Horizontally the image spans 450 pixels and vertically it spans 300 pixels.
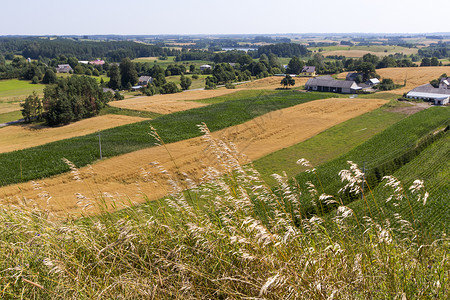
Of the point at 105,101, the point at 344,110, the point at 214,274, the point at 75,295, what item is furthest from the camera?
the point at 105,101

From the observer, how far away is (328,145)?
2936 cm

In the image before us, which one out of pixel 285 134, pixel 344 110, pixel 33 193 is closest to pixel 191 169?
pixel 33 193

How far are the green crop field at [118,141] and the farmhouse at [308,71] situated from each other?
1836 inches

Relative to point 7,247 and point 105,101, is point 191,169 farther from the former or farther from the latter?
point 105,101

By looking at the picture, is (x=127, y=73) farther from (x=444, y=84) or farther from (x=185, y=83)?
(x=444, y=84)

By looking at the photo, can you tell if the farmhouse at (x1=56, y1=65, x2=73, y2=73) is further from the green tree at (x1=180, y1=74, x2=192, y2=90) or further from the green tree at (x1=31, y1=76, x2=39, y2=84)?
the green tree at (x1=180, y1=74, x2=192, y2=90)

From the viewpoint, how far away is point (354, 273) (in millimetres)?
3521

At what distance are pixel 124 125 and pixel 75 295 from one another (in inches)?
1417

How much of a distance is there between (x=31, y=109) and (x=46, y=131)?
6456 millimetres

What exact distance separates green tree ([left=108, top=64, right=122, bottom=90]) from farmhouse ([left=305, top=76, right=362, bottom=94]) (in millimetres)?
41267

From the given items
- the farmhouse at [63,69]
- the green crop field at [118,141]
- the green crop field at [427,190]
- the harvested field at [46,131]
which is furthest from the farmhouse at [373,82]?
the farmhouse at [63,69]

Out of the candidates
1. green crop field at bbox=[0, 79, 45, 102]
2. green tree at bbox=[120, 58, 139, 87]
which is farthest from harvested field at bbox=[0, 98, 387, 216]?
green crop field at bbox=[0, 79, 45, 102]

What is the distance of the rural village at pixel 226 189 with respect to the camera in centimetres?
352

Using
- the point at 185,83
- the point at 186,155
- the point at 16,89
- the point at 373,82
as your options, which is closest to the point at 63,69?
the point at 16,89
